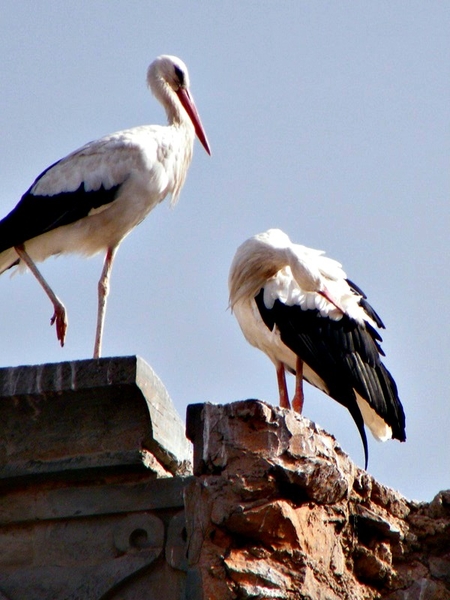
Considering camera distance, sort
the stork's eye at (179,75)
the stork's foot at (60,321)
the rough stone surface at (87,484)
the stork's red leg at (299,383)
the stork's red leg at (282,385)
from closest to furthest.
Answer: the rough stone surface at (87,484) < the stork's foot at (60,321) < the stork's red leg at (299,383) < the stork's red leg at (282,385) < the stork's eye at (179,75)

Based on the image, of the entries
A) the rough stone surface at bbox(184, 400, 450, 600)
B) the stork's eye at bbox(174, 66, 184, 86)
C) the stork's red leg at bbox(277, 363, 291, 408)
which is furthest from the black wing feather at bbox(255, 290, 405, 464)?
the rough stone surface at bbox(184, 400, 450, 600)

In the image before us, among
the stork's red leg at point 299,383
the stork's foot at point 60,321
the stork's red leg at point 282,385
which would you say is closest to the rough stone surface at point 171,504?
the stork's foot at point 60,321

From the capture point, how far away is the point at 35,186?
746 centimetres

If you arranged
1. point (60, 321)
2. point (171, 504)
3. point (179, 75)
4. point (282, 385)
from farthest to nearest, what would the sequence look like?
1. point (179, 75)
2. point (282, 385)
3. point (60, 321)
4. point (171, 504)

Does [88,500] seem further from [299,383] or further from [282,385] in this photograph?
[282,385]

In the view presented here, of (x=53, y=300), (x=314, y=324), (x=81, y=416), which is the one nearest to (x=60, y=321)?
(x=53, y=300)

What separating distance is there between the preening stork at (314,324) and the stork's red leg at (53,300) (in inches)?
55.6

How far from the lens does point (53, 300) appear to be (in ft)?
23.2

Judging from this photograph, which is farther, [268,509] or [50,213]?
[50,213]

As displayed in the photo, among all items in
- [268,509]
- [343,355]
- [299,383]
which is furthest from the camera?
[299,383]

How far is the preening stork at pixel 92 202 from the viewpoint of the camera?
7207 mm

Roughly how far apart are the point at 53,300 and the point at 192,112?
74.2 inches

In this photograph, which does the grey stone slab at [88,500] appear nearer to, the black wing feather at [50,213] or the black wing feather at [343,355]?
the black wing feather at [50,213]

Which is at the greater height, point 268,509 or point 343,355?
point 343,355
